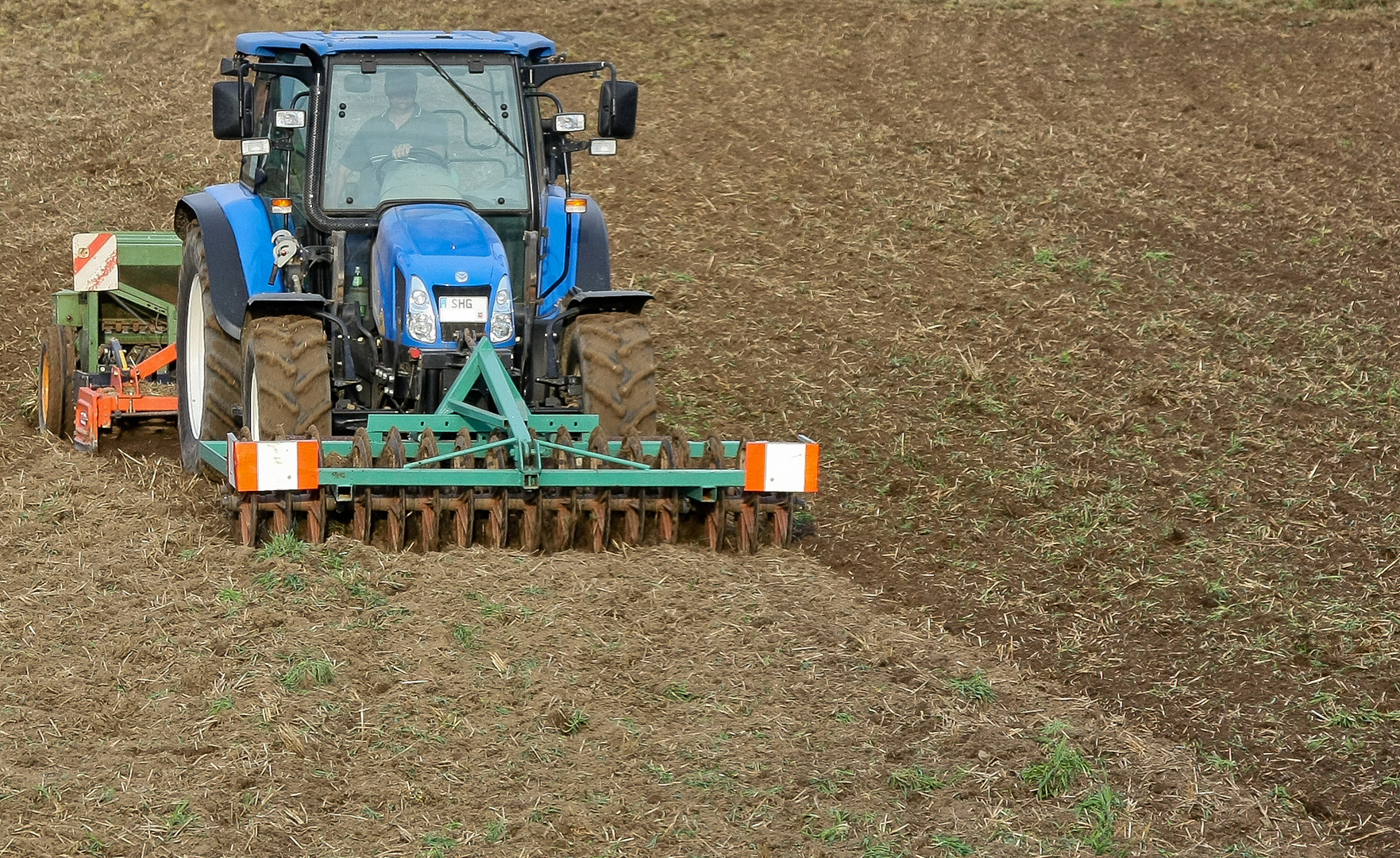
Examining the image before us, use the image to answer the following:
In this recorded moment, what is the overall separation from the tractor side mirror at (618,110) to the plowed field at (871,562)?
6.63 feet

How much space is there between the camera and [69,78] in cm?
1723

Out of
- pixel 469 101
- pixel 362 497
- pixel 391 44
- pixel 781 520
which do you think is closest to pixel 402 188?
pixel 469 101

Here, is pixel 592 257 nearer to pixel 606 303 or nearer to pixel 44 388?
pixel 606 303

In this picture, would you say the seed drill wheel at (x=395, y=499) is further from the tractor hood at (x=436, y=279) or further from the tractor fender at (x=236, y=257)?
the tractor fender at (x=236, y=257)

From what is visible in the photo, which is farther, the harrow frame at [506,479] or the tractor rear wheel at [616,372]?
the tractor rear wheel at [616,372]

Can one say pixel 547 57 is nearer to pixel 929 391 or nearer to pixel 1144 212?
pixel 929 391

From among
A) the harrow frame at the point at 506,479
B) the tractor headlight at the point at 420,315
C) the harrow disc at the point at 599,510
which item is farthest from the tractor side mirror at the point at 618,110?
the harrow disc at the point at 599,510

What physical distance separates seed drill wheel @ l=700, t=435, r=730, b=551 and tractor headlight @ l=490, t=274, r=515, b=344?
103 cm

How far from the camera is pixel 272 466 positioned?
675 centimetres

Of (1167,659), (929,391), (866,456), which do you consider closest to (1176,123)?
(929,391)

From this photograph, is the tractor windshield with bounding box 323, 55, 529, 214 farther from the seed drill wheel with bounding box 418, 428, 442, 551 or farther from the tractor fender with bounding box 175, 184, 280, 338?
the seed drill wheel with bounding box 418, 428, 442, 551

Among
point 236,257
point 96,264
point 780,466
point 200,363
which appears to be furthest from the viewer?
point 96,264

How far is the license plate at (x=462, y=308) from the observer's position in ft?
24.3

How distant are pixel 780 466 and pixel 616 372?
0.97 metres
